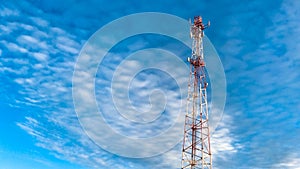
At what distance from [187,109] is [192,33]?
14.1m

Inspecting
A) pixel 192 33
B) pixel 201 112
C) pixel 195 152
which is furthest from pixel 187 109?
pixel 192 33

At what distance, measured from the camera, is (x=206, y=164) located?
54.2m

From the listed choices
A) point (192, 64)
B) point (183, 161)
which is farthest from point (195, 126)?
point (192, 64)

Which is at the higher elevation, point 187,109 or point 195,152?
point 187,109

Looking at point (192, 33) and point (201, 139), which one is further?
point (192, 33)

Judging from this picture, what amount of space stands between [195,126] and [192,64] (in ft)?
36.6

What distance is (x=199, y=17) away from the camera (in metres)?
61.3

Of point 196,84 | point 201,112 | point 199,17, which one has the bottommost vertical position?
point 201,112

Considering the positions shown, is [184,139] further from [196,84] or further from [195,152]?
[196,84]

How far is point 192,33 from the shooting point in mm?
61844

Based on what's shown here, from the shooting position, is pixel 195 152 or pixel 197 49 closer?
pixel 195 152

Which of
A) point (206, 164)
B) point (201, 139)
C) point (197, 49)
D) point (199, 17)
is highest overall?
point (199, 17)

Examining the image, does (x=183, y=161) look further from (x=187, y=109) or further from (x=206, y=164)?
(x=187, y=109)

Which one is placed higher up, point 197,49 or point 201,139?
point 197,49
